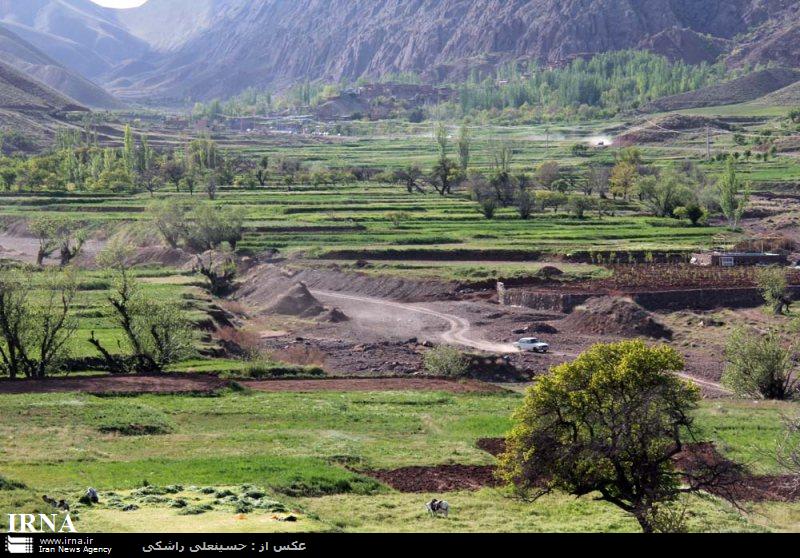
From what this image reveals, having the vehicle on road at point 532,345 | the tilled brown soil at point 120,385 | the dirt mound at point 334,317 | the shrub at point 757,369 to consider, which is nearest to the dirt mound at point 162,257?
the dirt mound at point 334,317

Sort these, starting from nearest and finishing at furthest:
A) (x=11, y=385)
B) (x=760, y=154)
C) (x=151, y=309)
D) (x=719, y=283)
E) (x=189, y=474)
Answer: (x=189, y=474) < (x=11, y=385) < (x=151, y=309) < (x=719, y=283) < (x=760, y=154)

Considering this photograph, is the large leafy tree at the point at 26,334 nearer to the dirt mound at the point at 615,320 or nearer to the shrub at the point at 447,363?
the shrub at the point at 447,363

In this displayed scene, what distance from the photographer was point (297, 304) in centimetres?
7669

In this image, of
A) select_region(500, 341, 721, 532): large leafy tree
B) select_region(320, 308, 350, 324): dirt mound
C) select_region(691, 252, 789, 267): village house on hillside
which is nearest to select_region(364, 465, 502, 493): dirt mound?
select_region(500, 341, 721, 532): large leafy tree

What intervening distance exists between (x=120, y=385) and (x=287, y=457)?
15.6 m

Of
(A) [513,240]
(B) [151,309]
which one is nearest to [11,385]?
(B) [151,309]

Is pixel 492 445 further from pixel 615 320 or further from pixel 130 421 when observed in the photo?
pixel 615 320

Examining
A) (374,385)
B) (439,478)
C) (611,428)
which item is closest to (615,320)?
(374,385)

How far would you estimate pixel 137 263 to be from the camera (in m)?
97.2

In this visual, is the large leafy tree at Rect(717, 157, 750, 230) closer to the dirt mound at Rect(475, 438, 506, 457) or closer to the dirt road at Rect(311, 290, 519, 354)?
the dirt road at Rect(311, 290, 519, 354)

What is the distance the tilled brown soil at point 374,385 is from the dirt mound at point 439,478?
48.1 feet

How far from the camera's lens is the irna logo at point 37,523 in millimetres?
22578
